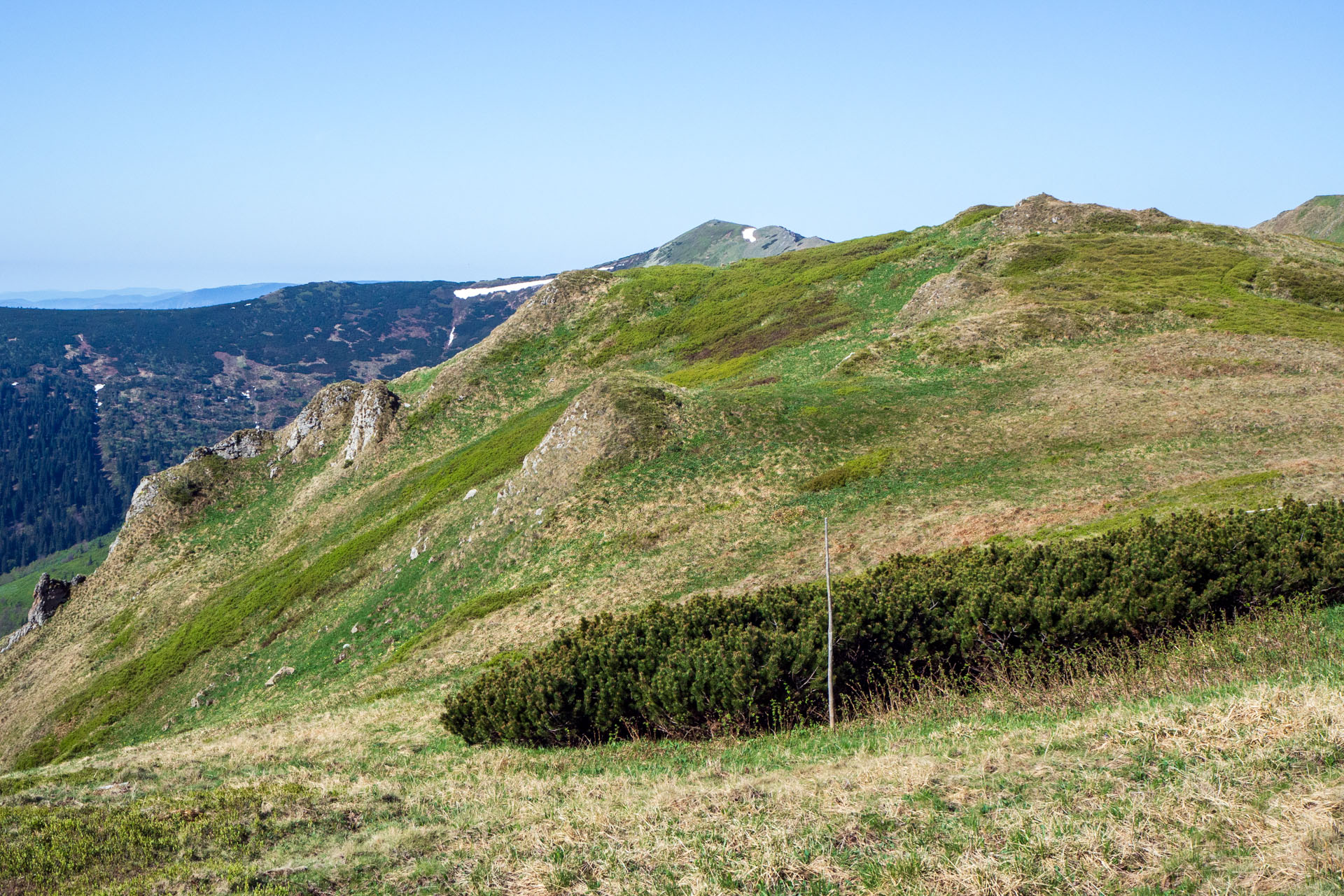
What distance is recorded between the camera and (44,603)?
224 ft

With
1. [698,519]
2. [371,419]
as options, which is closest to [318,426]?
[371,419]

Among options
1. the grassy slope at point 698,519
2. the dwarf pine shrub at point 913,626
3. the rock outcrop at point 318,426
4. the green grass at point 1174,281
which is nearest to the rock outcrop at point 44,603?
the grassy slope at point 698,519

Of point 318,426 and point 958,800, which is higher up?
point 318,426

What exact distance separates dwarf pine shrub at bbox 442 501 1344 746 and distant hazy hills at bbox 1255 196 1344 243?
214 m

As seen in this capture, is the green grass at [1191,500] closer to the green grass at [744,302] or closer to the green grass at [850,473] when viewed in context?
the green grass at [850,473]

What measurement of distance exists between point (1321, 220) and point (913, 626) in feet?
788

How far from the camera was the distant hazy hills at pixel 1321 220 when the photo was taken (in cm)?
17875

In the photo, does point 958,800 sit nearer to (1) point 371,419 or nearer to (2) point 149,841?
(2) point 149,841

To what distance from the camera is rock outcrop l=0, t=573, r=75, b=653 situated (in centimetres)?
6812

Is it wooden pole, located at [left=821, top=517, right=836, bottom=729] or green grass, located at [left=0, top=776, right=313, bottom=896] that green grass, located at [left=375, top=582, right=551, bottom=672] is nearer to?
green grass, located at [left=0, top=776, right=313, bottom=896]

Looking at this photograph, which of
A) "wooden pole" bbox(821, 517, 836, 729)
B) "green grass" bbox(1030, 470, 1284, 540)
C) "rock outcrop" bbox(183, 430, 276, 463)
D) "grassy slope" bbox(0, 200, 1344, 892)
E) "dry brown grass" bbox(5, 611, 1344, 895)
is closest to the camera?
"dry brown grass" bbox(5, 611, 1344, 895)

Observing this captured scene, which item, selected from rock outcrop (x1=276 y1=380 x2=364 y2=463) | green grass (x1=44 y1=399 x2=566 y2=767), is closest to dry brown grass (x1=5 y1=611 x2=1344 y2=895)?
green grass (x1=44 y1=399 x2=566 y2=767)

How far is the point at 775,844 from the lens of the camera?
9383 millimetres

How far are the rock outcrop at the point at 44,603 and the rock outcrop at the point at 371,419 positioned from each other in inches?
1039
